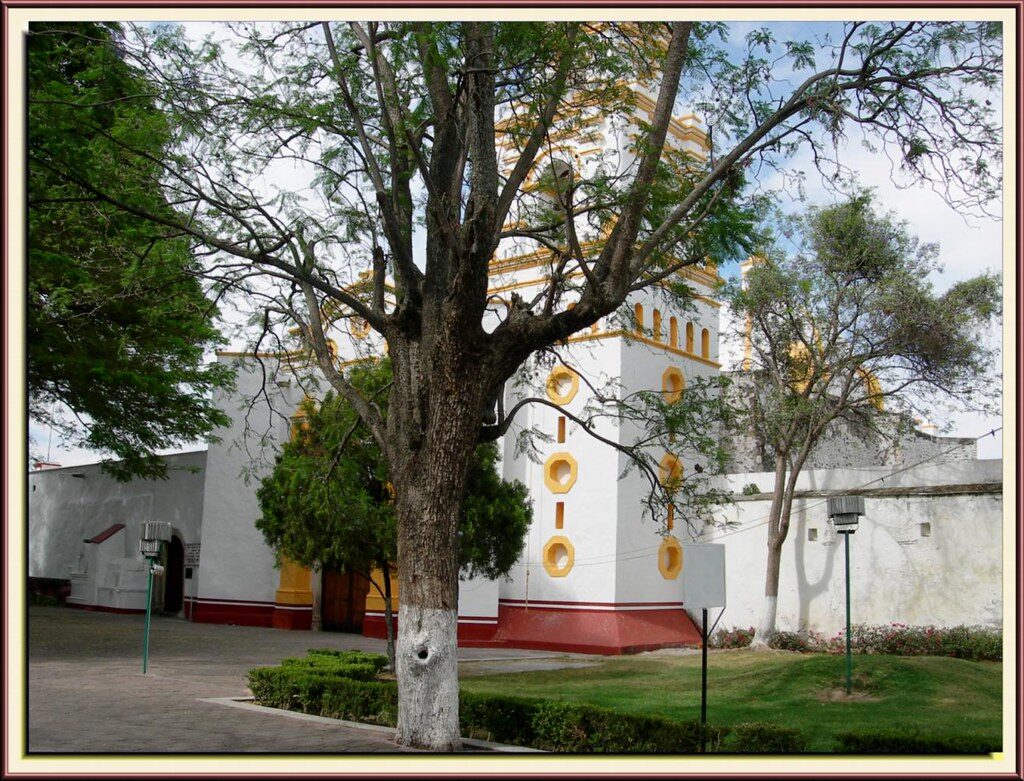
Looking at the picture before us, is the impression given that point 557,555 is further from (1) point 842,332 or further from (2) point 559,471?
(1) point 842,332

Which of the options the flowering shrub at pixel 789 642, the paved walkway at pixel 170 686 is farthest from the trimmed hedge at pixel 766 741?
the flowering shrub at pixel 789 642

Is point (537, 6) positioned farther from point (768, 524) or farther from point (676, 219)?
point (768, 524)

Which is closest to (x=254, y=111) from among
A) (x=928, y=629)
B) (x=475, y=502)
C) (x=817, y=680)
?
(x=475, y=502)

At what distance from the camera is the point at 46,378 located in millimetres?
14375

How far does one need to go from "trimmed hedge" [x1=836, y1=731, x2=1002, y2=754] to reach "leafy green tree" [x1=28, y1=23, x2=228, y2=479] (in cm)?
662

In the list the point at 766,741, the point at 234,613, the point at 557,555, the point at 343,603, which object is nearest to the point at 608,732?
the point at 766,741

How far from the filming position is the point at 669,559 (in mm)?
19703

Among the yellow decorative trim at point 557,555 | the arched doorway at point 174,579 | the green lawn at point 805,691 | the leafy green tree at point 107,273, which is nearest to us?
the leafy green tree at point 107,273

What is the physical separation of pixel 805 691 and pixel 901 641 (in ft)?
17.4

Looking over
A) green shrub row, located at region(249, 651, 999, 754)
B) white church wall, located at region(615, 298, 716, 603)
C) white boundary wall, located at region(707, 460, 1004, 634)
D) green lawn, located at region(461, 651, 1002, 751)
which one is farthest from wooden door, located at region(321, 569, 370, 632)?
green shrub row, located at region(249, 651, 999, 754)

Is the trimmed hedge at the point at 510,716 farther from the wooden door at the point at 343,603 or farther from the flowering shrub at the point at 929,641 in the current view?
the wooden door at the point at 343,603

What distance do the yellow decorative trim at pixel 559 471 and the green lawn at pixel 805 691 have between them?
454 centimetres

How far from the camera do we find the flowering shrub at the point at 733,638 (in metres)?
19.0

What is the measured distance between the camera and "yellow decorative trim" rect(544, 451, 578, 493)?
1898 cm
